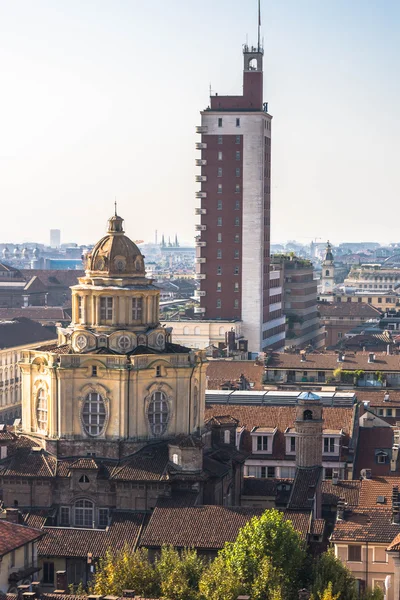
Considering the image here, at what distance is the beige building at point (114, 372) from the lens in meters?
96.7

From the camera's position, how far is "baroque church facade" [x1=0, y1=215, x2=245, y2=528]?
95062 millimetres

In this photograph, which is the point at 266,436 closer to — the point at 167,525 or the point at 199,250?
the point at 167,525

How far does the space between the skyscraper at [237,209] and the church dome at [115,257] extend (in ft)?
296

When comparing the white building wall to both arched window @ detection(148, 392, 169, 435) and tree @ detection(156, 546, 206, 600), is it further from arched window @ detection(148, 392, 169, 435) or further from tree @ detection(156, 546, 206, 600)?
tree @ detection(156, 546, 206, 600)

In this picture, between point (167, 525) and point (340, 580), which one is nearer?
point (340, 580)

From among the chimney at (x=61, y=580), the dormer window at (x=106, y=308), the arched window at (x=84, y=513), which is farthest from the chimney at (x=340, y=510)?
the dormer window at (x=106, y=308)

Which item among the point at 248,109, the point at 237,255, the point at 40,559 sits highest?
the point at 248,109

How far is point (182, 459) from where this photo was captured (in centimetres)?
9450

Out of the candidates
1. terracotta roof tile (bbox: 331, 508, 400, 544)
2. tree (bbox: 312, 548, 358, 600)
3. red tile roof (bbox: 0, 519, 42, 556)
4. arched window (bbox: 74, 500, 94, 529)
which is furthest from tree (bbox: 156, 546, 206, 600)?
arched window (bbox: 74, 500, 94, 529)

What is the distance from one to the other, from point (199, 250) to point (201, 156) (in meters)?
11.2

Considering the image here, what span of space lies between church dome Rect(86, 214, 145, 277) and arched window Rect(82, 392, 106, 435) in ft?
24.0

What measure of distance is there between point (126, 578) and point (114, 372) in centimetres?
1856

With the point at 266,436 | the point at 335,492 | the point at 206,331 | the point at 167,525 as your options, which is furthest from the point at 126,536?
the point at 206,331

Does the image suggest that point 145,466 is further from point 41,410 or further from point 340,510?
point 340,510
